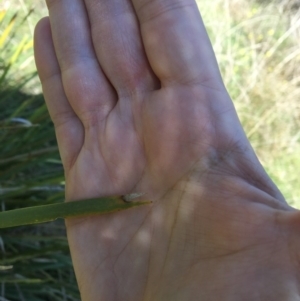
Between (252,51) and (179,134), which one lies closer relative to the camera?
(179,134)

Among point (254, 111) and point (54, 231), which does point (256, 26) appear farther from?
point (54, 231)

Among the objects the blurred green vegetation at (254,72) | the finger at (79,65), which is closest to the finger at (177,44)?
the finger at (79,65)

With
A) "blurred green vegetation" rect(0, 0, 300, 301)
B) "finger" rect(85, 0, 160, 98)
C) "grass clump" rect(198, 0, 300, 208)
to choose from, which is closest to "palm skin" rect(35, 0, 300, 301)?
"finger" rect(85, 0, 160, 98)

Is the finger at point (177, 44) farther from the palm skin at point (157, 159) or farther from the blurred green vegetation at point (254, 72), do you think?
the blurred green vegetation at point (254, 72)

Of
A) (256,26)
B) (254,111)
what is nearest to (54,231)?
(254,111)

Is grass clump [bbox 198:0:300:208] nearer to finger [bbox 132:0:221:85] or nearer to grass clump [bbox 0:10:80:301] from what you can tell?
grass clump [bbox 0:10:80:301]
